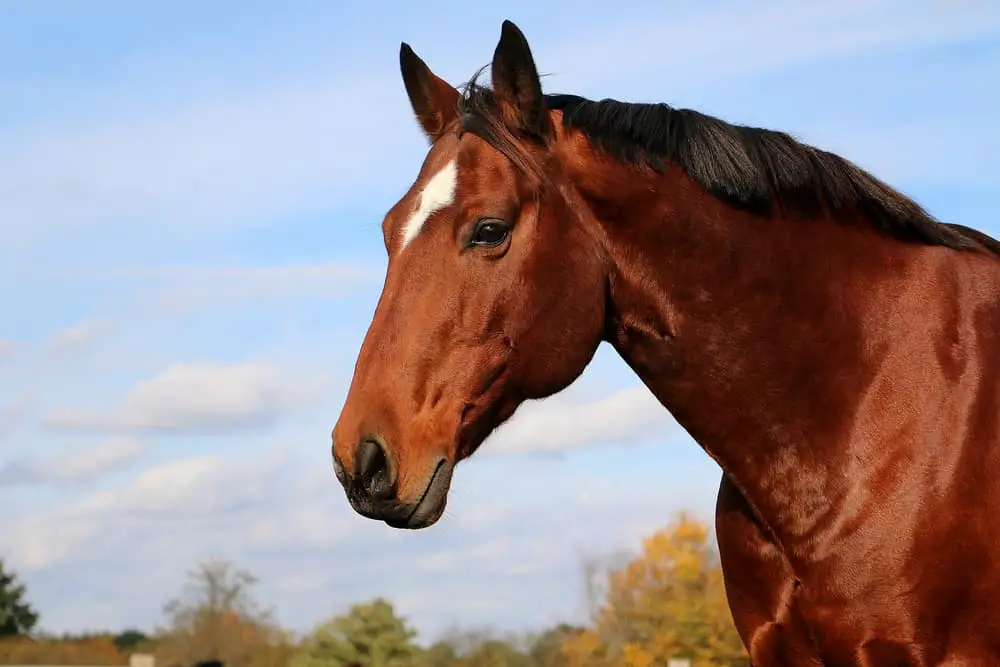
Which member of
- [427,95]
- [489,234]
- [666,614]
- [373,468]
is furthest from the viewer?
[666,614]

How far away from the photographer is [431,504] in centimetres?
421

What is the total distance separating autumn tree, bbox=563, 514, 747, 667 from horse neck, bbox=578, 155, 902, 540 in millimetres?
11828

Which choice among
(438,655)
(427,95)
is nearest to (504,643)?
(438,655)

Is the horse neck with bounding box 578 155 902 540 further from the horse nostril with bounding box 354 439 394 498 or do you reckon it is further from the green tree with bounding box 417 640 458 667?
the green tree with bounding box 417 640 458 667

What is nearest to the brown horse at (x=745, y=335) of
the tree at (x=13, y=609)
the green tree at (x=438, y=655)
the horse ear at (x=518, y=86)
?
the horse ear at (x=518, y=86)

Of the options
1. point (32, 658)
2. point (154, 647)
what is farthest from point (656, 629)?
point (32, 658)

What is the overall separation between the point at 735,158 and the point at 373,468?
6.24ft

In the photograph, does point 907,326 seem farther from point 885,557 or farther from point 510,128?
point 510,128

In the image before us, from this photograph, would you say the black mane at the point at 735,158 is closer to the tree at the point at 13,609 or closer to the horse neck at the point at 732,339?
the horse neck at the point at 732,339

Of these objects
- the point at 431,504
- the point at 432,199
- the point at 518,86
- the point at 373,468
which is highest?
the point at 518,86

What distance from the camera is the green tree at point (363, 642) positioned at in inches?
557

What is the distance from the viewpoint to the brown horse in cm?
438

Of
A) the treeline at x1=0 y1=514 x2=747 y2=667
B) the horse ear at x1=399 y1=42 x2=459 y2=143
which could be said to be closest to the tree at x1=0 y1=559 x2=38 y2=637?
the treeline at x1=0 y1=514 x2=747 y2=667

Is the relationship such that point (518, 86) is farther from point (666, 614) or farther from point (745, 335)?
point (666, 614)
